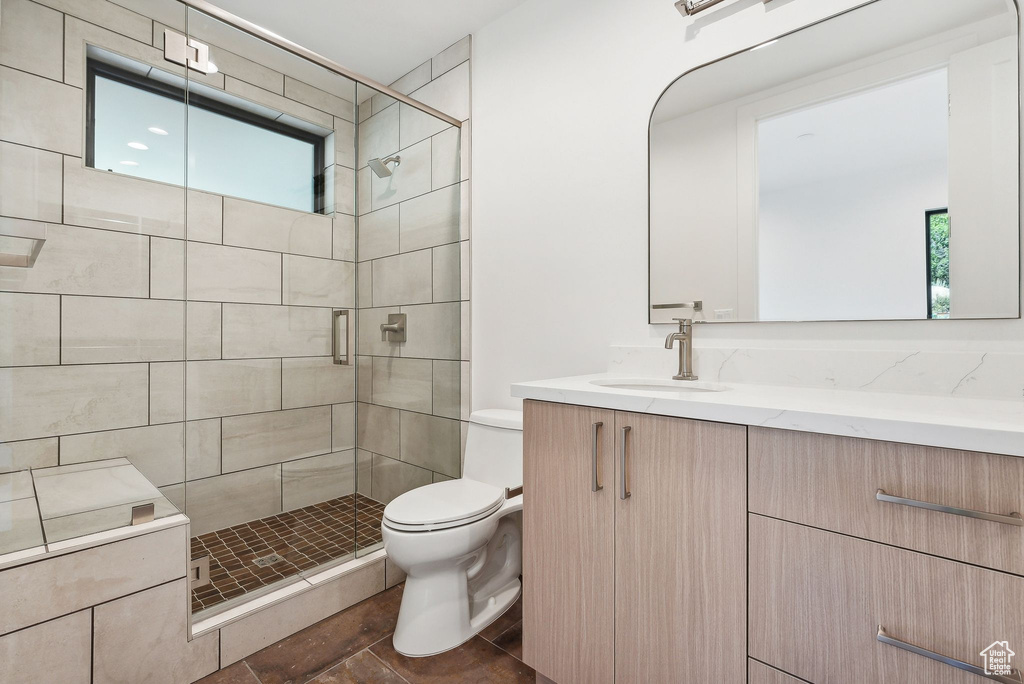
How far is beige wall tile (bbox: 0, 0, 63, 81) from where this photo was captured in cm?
130

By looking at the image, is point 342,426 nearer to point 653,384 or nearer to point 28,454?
point 28,454

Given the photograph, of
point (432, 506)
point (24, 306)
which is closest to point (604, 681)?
point (432, 506)

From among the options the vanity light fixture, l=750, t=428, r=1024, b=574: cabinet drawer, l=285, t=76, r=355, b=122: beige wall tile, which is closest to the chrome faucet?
l=750, t=428, r=1024, b=574: cabinet drawer

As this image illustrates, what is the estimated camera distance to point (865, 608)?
828 millimetres

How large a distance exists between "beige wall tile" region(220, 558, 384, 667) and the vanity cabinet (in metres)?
0.81

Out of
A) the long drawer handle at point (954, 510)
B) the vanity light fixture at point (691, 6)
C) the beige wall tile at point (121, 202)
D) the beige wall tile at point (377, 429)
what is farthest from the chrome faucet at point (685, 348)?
the beige wall tile at point (121, 202)

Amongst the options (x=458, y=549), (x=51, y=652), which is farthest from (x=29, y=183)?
(x=458, y=549)

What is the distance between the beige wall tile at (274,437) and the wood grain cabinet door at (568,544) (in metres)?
0.99

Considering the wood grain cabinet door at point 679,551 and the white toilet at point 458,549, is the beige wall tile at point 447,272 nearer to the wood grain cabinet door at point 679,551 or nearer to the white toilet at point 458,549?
the white toilet at point 458,549

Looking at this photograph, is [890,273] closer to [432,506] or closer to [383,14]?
[432,506]

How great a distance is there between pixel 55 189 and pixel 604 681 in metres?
1.97

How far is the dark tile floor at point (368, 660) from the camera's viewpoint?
1.42 meters

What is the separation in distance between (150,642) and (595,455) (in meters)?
1.34

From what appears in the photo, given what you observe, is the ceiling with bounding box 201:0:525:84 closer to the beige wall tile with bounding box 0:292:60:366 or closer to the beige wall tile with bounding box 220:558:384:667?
the beige wall tile with bounding box 0:292:60:366
